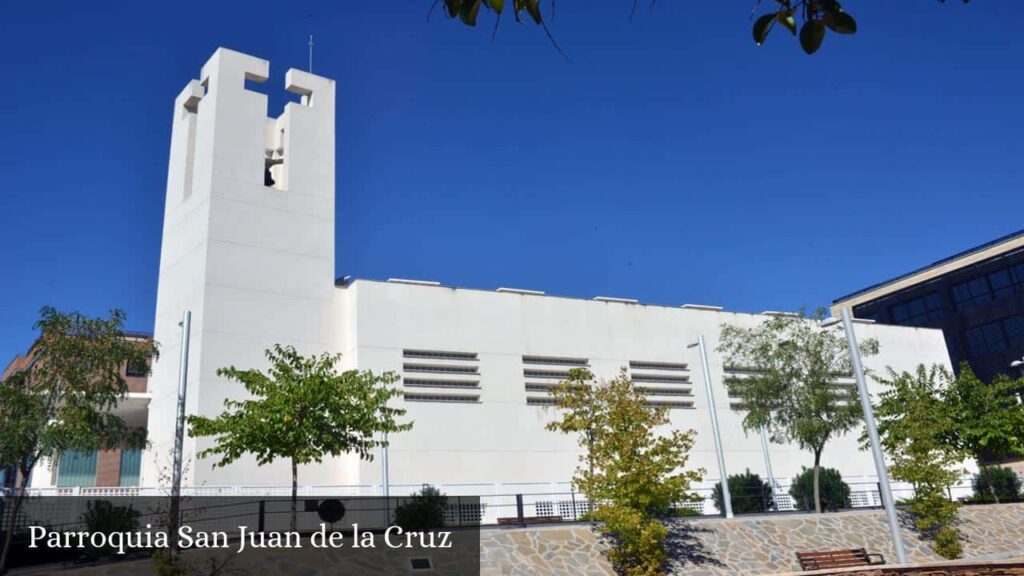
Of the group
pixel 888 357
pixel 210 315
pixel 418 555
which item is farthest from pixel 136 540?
pixel 888 357

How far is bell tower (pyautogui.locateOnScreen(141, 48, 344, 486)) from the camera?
30.9 m

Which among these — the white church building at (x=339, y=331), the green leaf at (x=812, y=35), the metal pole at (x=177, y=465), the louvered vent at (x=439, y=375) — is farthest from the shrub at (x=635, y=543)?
the green leaf at (x=812, y=35)

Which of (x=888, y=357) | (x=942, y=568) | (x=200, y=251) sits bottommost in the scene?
(x=942, y=568)

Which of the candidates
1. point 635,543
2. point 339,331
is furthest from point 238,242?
point 635,543

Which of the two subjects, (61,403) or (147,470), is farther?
(147,470)

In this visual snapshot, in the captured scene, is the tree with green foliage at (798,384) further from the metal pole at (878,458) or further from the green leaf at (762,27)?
the green leaf at (762,27)

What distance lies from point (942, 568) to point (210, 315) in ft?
86.2

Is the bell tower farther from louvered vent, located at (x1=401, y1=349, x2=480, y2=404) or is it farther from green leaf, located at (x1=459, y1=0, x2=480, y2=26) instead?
green leaf, located at (x1=459, y1=0, x2=480, y2=26)

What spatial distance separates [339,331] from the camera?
3438 cm

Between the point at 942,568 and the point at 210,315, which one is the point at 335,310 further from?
the point at 942,568

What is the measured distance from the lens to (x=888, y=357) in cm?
4553

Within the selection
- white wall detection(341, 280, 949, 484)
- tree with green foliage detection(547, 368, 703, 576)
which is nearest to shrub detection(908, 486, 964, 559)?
tree with green foliage detection(547, 368, 703, 576)

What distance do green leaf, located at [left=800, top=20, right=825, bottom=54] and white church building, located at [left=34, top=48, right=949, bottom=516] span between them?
2776 cm

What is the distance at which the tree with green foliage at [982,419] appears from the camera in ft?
105
